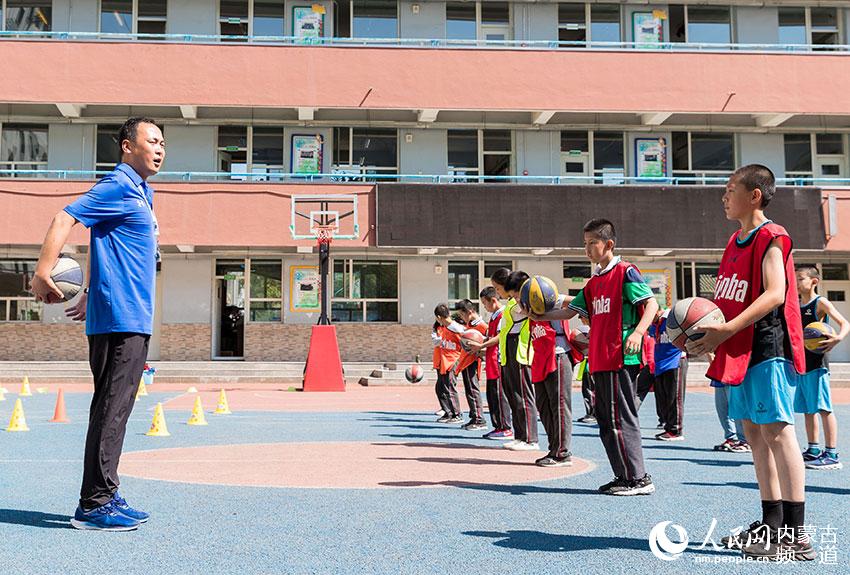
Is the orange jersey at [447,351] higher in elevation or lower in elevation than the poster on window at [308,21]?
lower

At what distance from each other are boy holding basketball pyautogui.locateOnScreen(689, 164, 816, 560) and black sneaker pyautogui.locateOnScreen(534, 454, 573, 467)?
10.8 ft

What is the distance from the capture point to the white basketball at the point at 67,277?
503 centimetres

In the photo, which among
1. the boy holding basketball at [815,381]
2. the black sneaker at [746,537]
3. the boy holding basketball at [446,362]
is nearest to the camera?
the black sneaker at [746,537]

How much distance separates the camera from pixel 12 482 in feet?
21.4

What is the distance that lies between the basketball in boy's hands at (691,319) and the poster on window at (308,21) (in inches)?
980

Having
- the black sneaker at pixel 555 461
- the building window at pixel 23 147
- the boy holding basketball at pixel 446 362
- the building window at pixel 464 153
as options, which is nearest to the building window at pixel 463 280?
the building window at pixel 464 153

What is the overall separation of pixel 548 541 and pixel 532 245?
20492 millimetres

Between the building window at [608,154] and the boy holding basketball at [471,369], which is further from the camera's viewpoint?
the building window at [608,154]

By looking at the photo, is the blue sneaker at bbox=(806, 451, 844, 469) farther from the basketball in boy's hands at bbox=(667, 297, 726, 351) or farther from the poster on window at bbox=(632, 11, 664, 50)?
the poster on window at bbox=(632, 11, 664, 50)

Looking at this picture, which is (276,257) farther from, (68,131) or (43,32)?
(43,32)

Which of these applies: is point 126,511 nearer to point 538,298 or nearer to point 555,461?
point 538,298

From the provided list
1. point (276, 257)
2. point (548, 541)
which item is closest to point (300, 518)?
point (548, 541)

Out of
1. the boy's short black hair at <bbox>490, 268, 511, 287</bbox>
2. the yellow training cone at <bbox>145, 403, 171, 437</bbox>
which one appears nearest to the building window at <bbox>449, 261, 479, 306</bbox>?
the yellow training cone at <bbox>145, 403, 171, 437</bbox>

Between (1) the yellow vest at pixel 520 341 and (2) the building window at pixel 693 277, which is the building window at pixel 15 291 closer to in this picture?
(1) the yellow vest at pixel 520 341
